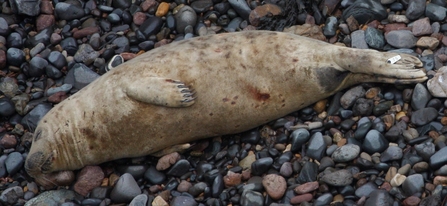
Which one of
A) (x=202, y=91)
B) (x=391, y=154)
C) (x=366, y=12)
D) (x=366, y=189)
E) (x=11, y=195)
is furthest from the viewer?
(x=366, y=12)

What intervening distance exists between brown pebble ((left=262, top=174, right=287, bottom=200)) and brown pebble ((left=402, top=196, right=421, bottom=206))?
2.93 feet

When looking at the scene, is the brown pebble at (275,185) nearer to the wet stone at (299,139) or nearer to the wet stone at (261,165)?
the wet stone at (261,165)

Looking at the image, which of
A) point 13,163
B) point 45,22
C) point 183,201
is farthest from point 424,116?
point 45,22

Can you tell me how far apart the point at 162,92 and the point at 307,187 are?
132 cm

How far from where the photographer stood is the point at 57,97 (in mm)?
7215

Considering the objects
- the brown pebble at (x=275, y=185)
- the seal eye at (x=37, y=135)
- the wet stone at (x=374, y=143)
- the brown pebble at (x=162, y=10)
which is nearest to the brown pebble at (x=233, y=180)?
the brown pebble at (x=275, y=185)

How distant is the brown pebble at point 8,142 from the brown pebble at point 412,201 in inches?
132

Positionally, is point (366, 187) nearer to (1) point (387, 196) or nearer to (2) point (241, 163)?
(1) point (387, 196)

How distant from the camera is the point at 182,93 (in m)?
6.20

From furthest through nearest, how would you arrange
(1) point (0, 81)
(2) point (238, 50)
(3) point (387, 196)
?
(1) point (0, 81) < (2) point (238, 50) < (3) point (387, 196)

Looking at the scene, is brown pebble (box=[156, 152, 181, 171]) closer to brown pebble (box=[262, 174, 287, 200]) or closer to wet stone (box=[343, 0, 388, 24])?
brown pebble (box=[262, 174, 287, 200])

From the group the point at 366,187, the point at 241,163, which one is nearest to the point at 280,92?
the point at 241,163

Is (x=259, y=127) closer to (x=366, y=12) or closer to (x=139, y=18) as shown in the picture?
(x=366, y=12)

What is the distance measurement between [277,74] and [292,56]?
18 cm
